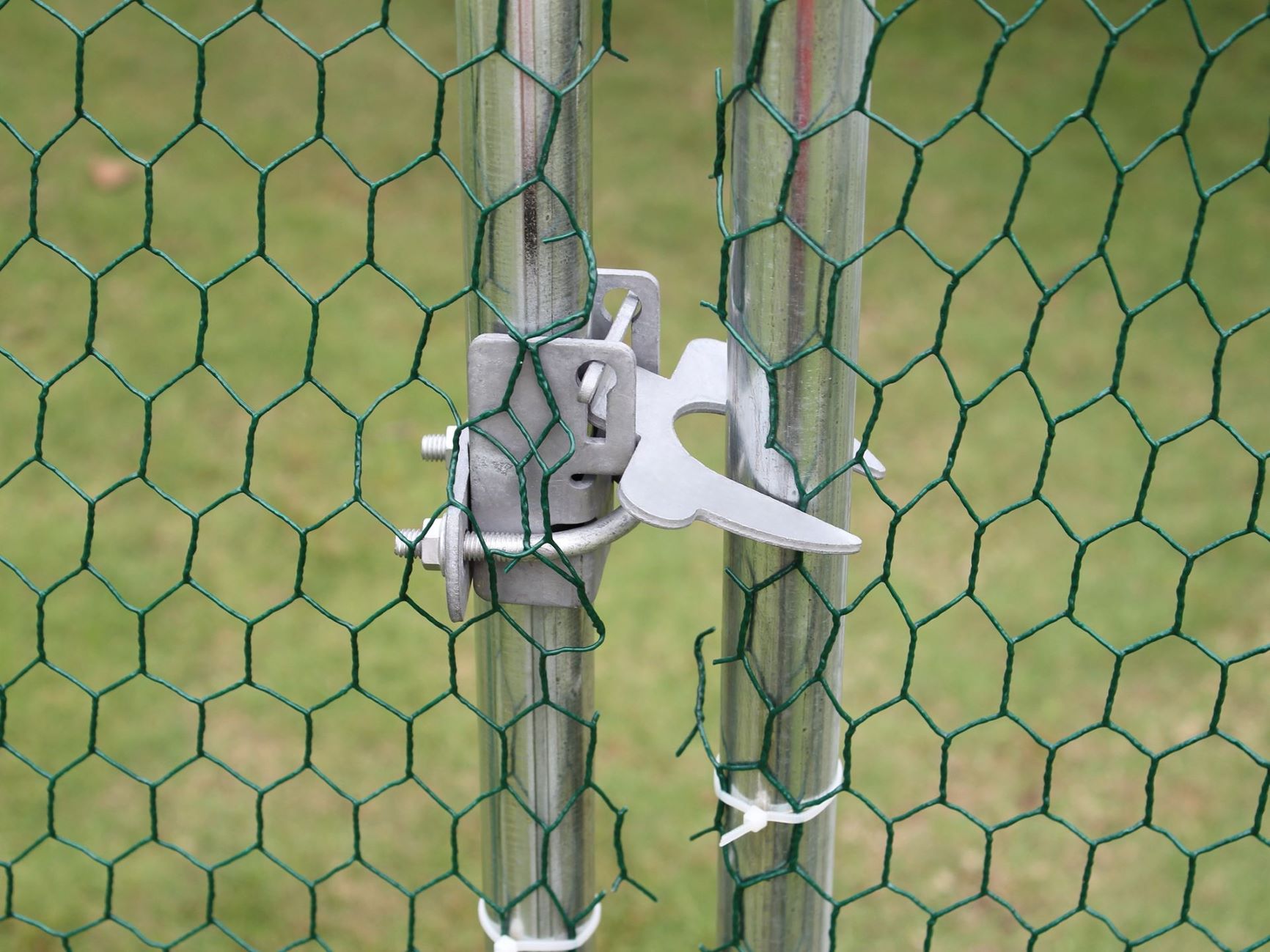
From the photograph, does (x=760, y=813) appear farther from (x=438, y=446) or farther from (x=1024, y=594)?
(x=1024, y=594)

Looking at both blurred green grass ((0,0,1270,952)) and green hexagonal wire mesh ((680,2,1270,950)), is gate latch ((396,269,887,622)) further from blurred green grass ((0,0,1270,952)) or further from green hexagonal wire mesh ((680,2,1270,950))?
blurred green grass ((0,0,1270,952))

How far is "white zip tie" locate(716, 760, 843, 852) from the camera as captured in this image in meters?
1.23

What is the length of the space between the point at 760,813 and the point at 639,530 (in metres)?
1.88

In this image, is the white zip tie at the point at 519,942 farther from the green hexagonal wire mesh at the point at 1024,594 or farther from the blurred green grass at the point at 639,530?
the blurred green grass at the point at 639,530

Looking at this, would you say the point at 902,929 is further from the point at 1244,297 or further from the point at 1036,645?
the point at 1244,297

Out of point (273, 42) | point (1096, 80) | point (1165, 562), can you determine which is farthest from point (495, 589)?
point (273, 42)

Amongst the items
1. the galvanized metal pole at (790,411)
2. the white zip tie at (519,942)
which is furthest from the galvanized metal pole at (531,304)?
the galvanized metal pole at (790,411)

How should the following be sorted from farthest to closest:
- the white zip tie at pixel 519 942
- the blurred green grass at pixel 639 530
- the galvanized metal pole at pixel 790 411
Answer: the blurred green grass at pixel 639 530, the white zip tie at pixel 519 942, the galvanized metal pole at pixel 790 411

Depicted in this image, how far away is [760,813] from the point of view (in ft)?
4.03

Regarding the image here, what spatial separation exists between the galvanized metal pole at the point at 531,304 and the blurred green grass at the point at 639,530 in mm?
190

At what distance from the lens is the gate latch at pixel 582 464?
1.07 m

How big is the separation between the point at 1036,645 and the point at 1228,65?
9.28 ft

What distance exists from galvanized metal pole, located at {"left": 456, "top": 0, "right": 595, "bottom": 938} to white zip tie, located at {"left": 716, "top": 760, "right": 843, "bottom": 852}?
0.41 feet

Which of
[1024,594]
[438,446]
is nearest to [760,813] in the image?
[438,446]
